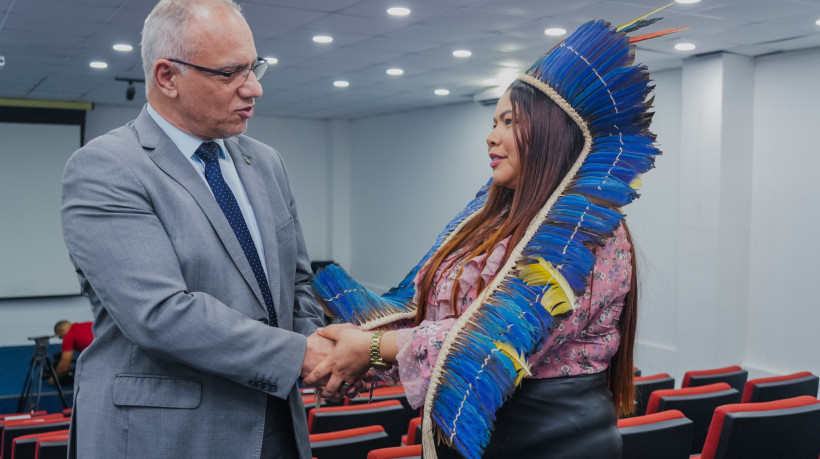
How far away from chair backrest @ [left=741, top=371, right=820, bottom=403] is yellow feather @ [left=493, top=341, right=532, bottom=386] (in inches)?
111

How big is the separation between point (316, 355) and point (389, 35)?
537cm

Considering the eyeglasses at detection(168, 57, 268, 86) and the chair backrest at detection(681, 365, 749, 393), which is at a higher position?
the eyeglasses at detection(168, 57, 268, 86)

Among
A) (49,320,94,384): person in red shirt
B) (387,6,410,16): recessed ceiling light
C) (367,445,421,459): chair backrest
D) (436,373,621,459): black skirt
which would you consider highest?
(387,6,410,16): recessed ceiling light

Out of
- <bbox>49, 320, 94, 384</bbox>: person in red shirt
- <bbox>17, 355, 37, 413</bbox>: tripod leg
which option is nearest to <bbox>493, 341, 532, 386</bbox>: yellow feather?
<bbox>17, 355, 37, 413</bbox>: tripod leg

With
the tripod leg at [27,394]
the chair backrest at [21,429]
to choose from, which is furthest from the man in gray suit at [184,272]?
the tripod leg at [27,394]

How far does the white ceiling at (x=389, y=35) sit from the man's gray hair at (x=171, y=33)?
4.06 m

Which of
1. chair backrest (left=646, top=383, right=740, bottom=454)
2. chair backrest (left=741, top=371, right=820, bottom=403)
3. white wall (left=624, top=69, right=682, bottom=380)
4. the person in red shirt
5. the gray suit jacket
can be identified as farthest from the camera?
the person in red shirt

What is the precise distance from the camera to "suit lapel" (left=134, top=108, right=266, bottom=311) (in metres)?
1.51

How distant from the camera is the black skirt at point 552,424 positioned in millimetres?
1533

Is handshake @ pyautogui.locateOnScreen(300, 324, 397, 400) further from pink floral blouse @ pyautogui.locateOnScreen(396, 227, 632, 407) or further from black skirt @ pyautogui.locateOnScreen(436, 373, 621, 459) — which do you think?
black skirt @ pyautogui.locateOnScreen(436, 373, 621, 459)

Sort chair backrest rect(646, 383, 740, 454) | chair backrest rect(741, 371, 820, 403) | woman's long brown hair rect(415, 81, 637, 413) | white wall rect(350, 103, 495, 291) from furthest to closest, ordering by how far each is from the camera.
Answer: white wall rect(350, 103, 495, 291)
chair backrest rect(741, 371, 820, 403)
chair backrest rect(646, 383, 740, 454)
woman's long brown hair rect(415, 81, 637, 413)

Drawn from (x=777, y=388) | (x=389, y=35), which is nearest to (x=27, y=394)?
(x=389, y=35)

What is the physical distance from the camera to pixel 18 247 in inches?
Result: 447

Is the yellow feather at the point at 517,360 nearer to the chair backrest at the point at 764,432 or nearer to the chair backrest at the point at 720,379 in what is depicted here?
the chair backrest at the point at 764,432
